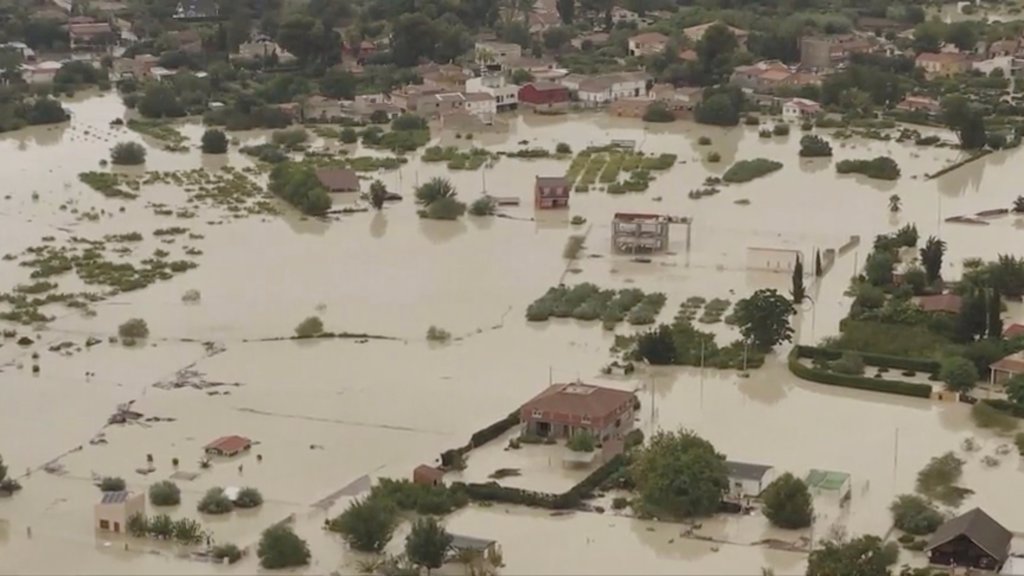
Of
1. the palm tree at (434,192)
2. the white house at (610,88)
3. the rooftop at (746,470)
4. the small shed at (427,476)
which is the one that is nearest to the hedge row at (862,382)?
the rooftop at (746,470)

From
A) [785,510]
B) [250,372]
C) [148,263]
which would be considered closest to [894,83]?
[148,263]

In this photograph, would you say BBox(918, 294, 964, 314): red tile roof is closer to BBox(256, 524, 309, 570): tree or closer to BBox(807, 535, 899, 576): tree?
BBox(807, 535, 899, 576): tree

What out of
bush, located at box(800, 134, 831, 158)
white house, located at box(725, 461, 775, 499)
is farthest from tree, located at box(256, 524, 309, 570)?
bush, located at box(800, 134, 831, 158)

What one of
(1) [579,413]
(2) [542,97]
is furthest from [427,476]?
(2) [542,97]

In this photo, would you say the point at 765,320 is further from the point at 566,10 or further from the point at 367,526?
the point at 566,10

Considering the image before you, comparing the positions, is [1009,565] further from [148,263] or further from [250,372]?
[148,263]

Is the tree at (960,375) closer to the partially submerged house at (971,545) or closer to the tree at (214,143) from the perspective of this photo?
the partially submerged house at (971,545)
